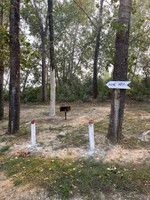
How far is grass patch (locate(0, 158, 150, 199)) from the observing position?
10.6ft

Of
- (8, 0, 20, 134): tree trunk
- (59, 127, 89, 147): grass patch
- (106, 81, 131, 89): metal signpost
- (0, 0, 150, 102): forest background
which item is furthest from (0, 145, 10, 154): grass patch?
(0, 0, 150, 102): forest background

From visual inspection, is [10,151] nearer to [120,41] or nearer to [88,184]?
[88,184]

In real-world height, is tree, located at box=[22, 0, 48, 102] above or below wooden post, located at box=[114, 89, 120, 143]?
above

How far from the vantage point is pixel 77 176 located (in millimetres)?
3629

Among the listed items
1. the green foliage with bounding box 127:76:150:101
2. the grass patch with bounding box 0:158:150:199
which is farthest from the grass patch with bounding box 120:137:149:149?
the green foliage with bounding box 127:76:150:101

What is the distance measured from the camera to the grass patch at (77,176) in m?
3.23

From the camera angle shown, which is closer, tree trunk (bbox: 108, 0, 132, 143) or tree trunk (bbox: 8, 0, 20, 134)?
tree trunk (bbox: 108, 0, 132, 143)

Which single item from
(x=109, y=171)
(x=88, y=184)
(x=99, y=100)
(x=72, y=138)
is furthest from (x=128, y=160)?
(x=99, y=100)

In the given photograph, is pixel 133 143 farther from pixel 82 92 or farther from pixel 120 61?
pixel 82 92

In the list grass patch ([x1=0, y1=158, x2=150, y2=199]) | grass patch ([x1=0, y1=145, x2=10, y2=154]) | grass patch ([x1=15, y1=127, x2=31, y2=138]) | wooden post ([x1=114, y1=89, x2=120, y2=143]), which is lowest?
grass patch ([x1=0, y1=158, x2=150, y2=199])

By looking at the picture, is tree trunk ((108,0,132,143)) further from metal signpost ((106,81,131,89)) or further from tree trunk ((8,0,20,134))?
tree trunk ((8,0,20,134))

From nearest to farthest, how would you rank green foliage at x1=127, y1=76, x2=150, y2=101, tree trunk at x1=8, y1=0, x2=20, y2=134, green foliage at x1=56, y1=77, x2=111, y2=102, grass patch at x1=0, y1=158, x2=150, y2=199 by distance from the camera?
grass patch at x1=0, y1=158, x2=150, y2=199, tree trunk at x1=8, y1=0, x2=20, y2=134, green foliage at x1=127, y1=76, x2=150, y2=101, green foliage at x1=56, y1=77, x2=111, y2=102

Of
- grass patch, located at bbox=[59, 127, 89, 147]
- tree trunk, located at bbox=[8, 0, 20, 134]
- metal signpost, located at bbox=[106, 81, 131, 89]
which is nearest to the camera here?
metal signpost, located at bbox=[106, 81, 131, 89]

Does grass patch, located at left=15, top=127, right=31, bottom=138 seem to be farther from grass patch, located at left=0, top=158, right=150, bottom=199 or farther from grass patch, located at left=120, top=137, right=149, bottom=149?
grass patch, located at left=120, top=137, right=149, bottom=149
